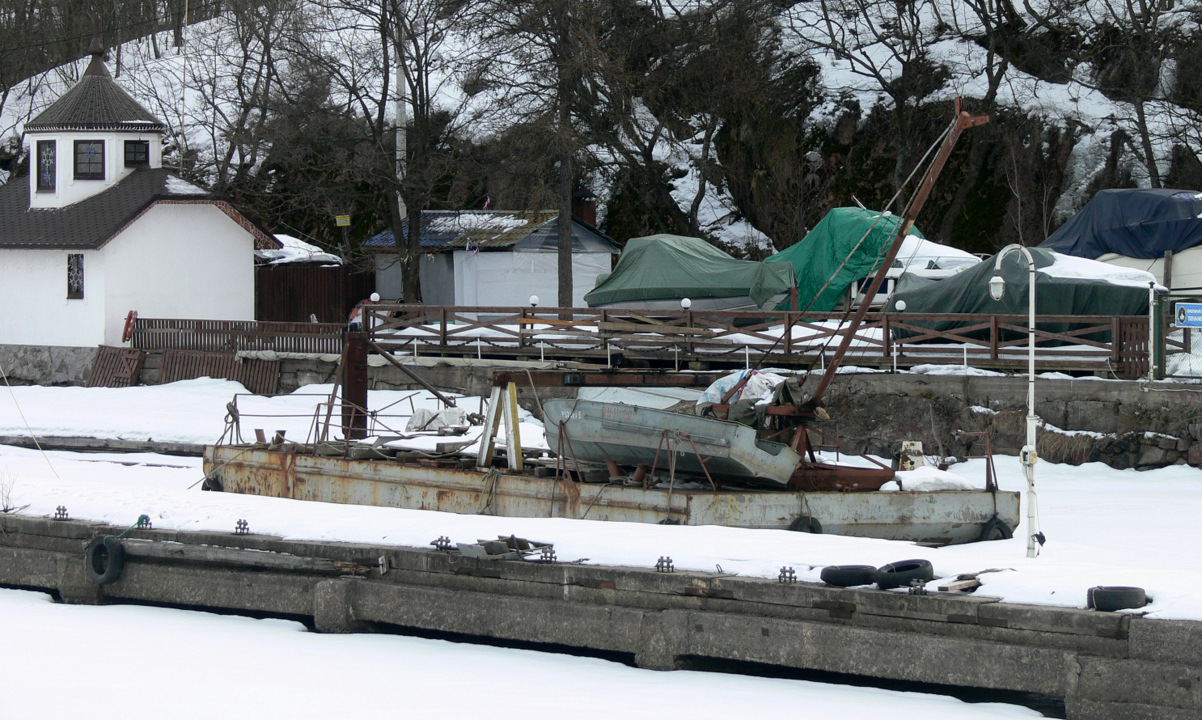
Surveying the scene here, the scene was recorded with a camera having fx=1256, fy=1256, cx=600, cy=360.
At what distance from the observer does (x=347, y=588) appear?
12.5 meters

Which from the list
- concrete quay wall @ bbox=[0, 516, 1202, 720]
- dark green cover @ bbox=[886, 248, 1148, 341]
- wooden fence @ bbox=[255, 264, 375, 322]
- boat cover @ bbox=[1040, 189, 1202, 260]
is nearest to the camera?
concrete quay wall @ bbox=[0, 516, 1202, 720]

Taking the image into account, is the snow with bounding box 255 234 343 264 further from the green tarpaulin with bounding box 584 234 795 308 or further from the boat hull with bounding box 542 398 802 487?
the boat hull with bounding box 542 398 802 487

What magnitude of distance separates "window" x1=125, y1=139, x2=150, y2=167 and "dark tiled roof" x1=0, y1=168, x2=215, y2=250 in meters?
0.39

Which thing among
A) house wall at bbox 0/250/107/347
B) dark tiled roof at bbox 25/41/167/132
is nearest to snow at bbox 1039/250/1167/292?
house wall at bbox 0/250/107/347

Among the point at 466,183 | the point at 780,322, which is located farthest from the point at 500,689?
the point at 466,183

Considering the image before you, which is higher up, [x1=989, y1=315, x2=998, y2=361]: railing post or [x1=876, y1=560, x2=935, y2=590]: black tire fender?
[x1=989, y1=315, x2=998, y2=361]: railing post

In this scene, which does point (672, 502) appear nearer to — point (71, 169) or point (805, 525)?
point (805, 525)

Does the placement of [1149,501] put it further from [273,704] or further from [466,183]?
[466,183]

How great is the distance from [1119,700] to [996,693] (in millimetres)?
1170

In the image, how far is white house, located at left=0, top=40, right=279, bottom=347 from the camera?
33.7 meters

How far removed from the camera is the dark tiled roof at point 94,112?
35.5 metres

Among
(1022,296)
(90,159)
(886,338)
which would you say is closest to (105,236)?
(90,159)

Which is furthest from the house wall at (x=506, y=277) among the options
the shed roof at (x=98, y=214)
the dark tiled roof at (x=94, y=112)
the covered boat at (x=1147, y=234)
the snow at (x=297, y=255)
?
the covered boat at (x=1147, y=234)

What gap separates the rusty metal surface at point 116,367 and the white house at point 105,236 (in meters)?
0.81
